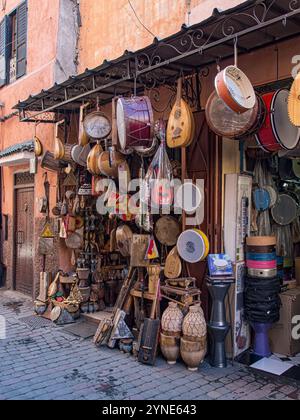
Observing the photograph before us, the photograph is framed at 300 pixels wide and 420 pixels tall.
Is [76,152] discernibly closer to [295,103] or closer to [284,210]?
[284,210]

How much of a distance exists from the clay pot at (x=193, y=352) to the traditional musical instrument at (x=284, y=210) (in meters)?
1.97

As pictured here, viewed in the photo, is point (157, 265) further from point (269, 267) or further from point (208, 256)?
point (269, 267)

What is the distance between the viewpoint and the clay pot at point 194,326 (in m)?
4.30

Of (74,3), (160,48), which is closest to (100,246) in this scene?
(160,48)

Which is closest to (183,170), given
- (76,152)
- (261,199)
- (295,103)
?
(261,199)

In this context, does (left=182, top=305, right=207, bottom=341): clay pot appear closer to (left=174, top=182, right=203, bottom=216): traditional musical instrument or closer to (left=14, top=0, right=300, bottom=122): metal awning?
(left=174, top=182, right=203, bottom=216): traditional musical instrument

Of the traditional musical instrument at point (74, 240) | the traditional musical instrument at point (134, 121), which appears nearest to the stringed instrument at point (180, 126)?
the traditional musical instrument at point (134, 121)

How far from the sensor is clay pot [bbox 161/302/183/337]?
4.45 meters

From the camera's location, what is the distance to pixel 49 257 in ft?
23.5

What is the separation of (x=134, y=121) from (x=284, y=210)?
2428 mm

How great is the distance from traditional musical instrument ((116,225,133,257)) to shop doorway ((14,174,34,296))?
301 centimetres

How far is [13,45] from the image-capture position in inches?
367

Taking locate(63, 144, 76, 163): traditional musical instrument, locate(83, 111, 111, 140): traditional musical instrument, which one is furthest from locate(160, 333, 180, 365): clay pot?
locate(63, 144, 76, 163): traditional musical instrument
